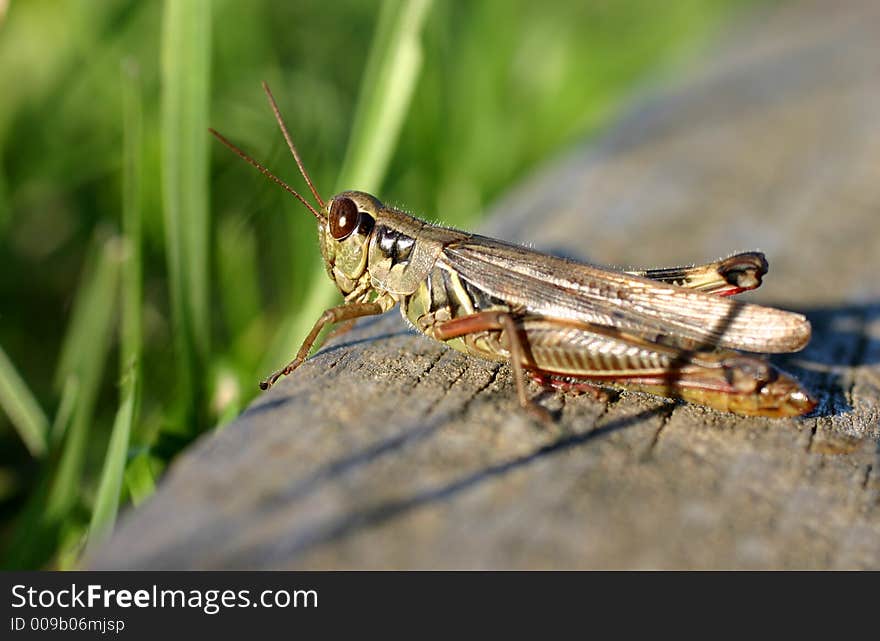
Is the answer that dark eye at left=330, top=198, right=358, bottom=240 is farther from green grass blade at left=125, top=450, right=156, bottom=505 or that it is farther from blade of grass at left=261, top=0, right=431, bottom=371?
green grass blade at left=125, top=450, right=156, bottom=505

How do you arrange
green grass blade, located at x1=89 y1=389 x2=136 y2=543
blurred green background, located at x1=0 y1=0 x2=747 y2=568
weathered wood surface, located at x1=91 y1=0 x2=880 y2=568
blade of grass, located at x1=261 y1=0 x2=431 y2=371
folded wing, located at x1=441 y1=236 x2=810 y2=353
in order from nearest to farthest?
weathered wood surface, located at x1=91 y1=0 x2=880 y2=568
green grass blade, located at x1=89 y1=389 x2=136 y2=543
folded wing, located at x1=441 y1=236 x2=810 y2=353
blurred green background, located at x1=0 y1=0 x2=747 y2=568
blade of grass, located at x1=261 y1=0 x2=431 y2=371

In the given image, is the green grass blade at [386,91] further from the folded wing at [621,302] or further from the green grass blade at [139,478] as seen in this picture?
the green grass blade at [139,478]

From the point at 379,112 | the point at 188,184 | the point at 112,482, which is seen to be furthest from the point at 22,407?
the point at 379,112

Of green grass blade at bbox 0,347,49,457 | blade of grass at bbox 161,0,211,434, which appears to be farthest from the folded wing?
green grass blade at bbox 0,347,49,457

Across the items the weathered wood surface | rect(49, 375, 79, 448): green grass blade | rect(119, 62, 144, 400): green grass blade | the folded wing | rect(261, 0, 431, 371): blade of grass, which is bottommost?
the weathered wood surface

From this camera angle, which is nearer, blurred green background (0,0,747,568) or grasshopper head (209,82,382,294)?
blurred green background (0,0,747,568)
